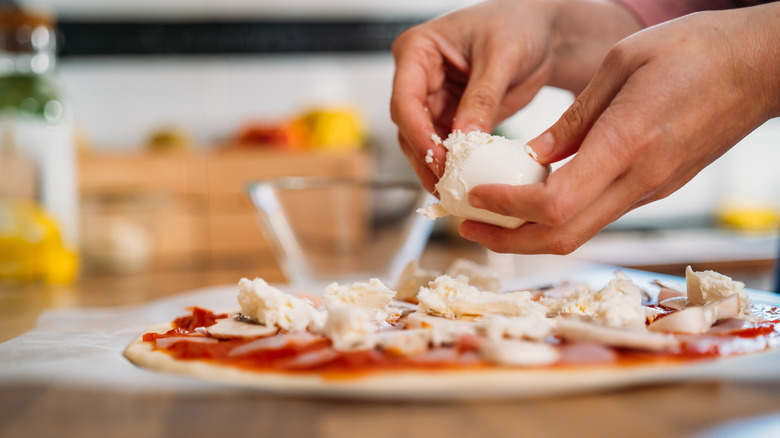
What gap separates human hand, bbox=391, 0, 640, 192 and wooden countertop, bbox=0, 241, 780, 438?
0.38 metres

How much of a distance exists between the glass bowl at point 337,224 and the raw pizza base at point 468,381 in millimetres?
710

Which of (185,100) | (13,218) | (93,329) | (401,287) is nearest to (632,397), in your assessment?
(401,287)

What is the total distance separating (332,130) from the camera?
316 centimetres

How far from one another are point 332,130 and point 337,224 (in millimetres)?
1852

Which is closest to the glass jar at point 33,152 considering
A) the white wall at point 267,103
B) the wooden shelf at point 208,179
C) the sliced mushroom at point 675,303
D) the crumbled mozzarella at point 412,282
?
the crumbled mozzarella at point 412,282

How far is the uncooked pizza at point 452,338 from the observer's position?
1.79 feet

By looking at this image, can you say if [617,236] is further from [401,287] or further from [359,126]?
[401,287]

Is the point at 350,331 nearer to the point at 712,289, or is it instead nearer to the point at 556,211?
the point at 556,211

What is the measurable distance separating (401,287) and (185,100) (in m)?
3.02

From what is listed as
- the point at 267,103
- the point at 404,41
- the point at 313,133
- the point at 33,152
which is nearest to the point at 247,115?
the point at 267,103

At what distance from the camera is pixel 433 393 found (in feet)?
1.65

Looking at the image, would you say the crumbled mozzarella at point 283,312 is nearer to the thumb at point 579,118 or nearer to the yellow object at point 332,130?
the thumb at point 579,118

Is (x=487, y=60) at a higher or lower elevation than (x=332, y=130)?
lower

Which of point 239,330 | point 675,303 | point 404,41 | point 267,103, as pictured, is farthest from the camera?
point 267,103
